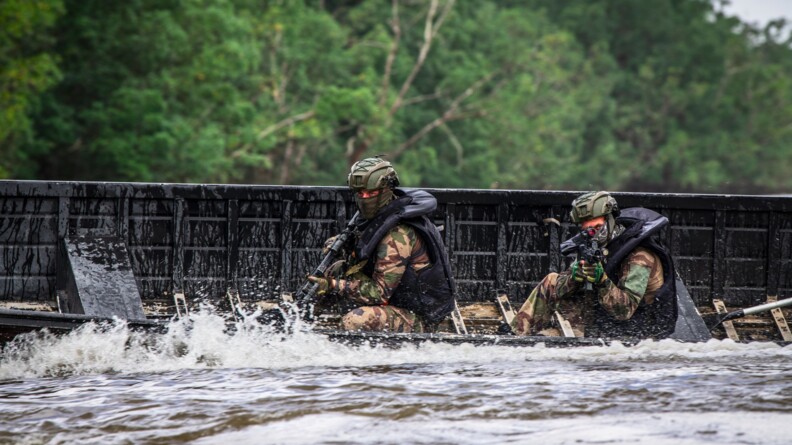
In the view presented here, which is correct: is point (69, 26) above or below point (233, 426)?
above

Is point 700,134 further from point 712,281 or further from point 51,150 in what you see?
point 712,281

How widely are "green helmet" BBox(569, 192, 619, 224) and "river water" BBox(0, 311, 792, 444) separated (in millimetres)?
890

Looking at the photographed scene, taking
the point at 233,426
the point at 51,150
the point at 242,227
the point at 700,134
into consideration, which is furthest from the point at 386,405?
the point at 700,134

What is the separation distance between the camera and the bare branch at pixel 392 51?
4825cm

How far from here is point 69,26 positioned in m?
36.8

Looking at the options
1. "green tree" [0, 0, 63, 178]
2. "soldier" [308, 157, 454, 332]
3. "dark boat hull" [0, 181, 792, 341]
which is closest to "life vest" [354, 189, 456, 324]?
"soldier" [308, 157, 454, 332]

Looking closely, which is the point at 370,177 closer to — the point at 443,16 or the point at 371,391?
the point at 371,391

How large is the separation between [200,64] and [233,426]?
3113 centimetres

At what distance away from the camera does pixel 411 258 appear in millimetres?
9141

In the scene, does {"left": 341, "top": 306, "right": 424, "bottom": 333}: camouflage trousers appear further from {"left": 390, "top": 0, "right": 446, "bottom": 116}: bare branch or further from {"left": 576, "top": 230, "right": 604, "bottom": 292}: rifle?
{"left": 390, "top": 0, "right": 446, "bottom": 116}: bare branch

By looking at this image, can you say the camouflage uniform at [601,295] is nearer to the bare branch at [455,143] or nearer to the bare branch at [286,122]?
the bare branch at [286,122]

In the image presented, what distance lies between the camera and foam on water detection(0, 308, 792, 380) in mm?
8914

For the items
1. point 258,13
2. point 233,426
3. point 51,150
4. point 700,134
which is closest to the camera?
point 233,426

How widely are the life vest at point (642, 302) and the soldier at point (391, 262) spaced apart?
967mm
